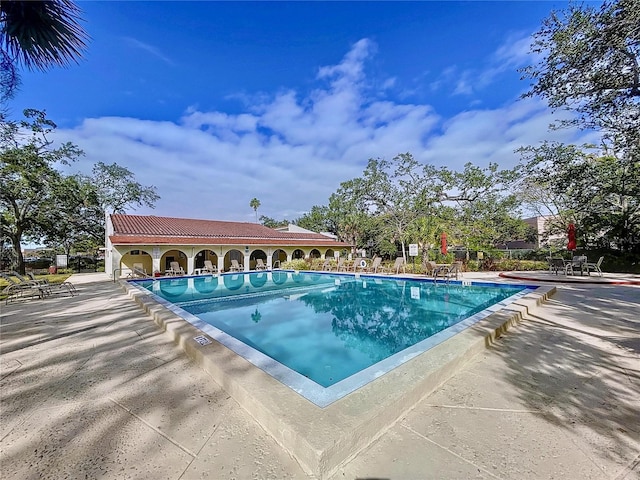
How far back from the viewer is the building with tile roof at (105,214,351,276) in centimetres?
1753

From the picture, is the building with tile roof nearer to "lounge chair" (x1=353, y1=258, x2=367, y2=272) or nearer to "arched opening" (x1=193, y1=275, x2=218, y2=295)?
"arched opening" (x1=193, y1=275, x2=218, y2=295)

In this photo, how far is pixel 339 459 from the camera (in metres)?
2.01

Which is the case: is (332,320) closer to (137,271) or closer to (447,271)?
(447,271)

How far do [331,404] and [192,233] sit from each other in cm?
2114

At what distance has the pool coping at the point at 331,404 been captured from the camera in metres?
2.03

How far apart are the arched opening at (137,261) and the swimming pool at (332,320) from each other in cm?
462

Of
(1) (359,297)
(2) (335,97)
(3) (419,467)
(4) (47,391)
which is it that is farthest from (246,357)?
(2) (335,97)

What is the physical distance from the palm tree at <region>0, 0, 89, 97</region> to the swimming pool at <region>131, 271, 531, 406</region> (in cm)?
470

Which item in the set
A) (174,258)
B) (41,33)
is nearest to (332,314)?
(41,33)

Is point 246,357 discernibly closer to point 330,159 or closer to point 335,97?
point 335,97

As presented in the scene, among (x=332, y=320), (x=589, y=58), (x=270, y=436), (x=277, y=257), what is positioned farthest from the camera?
(x=277, y=257)

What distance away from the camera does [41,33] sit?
3.91m

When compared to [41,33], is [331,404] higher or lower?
lower

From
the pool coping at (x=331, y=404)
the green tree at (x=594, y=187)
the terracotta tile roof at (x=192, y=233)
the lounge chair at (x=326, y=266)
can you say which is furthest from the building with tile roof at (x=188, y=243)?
the pool coping at (x=331, y=404)
